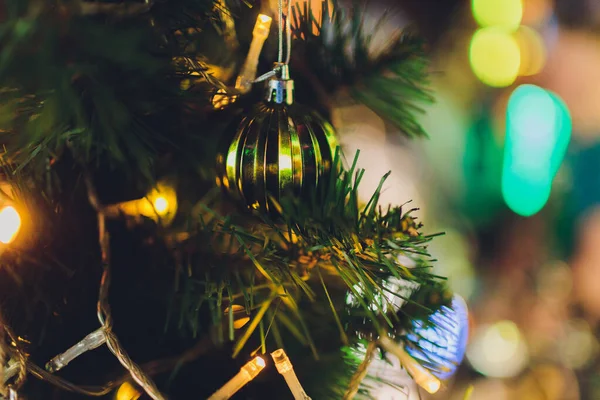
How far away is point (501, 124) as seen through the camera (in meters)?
1.00

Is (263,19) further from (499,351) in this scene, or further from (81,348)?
(499,351)

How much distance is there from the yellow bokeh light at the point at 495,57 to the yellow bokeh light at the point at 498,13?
0.05 ft

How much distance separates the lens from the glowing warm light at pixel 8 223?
27cm

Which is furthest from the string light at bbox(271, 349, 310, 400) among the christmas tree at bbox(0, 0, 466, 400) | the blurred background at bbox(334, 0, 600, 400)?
the blurred background at bbox(334, 0, 600, 400)

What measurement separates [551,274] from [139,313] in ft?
3.19

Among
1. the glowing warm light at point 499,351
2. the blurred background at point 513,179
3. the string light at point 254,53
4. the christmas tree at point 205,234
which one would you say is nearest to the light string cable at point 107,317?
the christmas tree at point 205,234

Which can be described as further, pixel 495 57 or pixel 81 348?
pixel 495 57

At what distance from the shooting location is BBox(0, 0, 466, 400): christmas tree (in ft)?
0.83

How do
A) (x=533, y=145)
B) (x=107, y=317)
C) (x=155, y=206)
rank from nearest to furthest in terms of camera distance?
(x=107, y=317), (x=155, y=206), (x=533, y=145)

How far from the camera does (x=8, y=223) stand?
269 millimetres

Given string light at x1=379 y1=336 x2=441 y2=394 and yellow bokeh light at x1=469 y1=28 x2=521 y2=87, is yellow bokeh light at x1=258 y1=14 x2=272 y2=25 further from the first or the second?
yellow bokeh light at x1=469 y1=28 x2=521 y2=87

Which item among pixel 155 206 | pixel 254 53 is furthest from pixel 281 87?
pixel 155 206

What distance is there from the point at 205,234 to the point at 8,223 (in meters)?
0.12

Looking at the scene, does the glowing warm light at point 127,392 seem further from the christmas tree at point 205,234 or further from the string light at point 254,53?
the string light at point 254,53
